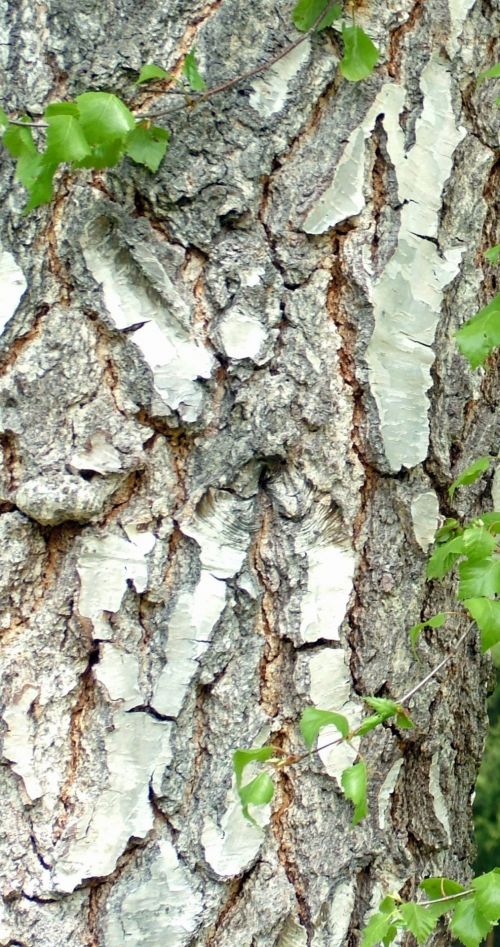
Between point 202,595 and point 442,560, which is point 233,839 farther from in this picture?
point 442,560

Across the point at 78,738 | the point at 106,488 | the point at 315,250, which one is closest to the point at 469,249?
the point at 315,250

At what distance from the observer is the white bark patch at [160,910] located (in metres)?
0.99

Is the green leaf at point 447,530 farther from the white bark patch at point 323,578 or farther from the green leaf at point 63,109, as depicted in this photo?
the green leaf at point 63,109

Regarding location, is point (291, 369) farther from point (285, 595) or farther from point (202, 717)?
point (202, 717)

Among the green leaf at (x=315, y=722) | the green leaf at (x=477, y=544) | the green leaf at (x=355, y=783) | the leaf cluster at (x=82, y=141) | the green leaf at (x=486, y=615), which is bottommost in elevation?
the green leaf at (x=355, y=783)

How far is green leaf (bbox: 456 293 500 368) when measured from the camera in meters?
0.98

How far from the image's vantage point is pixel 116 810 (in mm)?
991

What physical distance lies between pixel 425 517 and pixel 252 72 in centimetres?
50

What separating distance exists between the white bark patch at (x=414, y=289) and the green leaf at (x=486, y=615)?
0.63 feet

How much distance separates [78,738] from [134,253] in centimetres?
49

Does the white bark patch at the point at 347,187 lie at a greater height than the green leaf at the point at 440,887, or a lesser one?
greater

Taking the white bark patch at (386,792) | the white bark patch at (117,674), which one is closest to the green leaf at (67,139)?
the white bark patch at (117,674)

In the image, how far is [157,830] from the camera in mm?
1002

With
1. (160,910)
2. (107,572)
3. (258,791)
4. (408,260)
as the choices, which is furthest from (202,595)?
(408,260)
